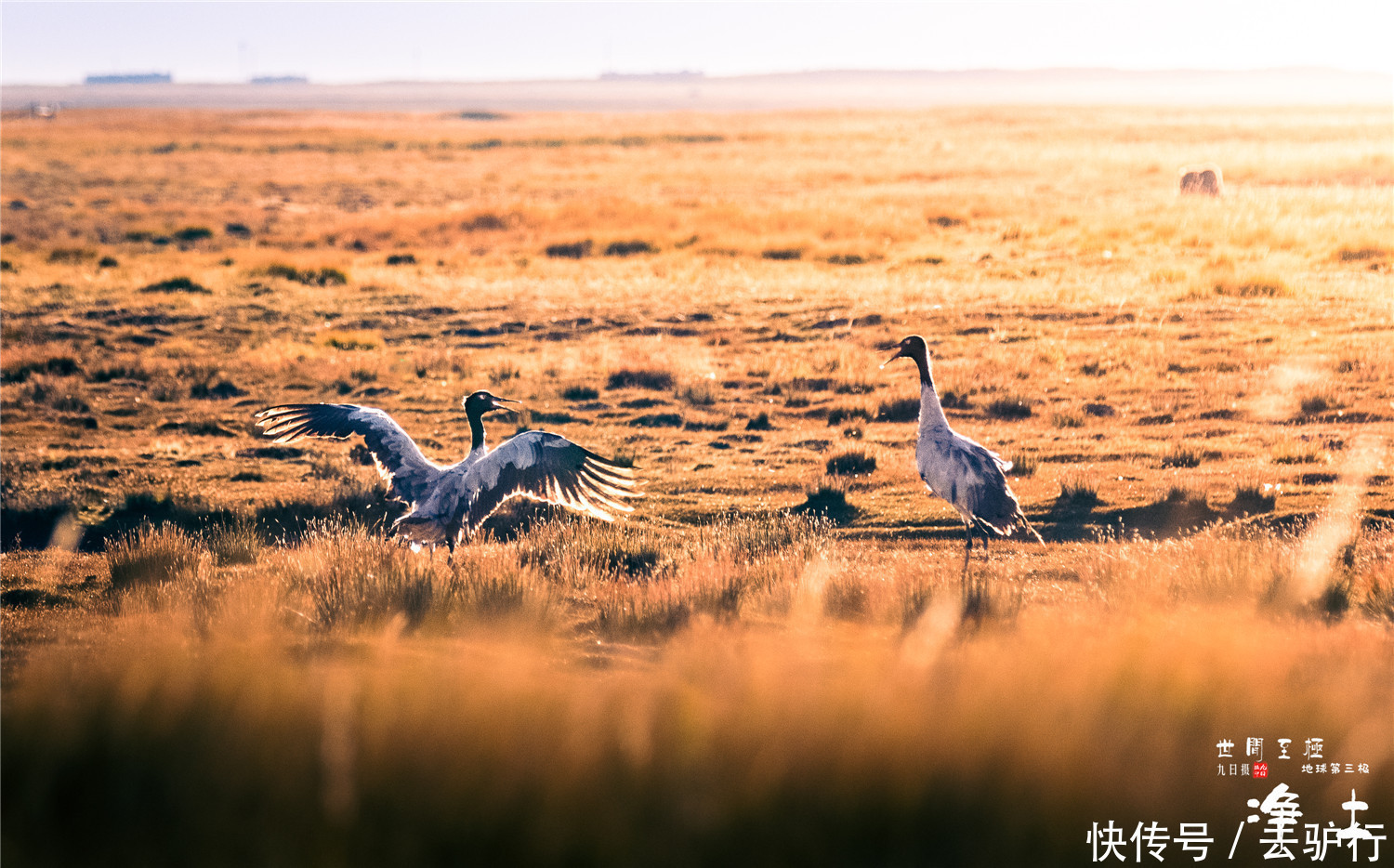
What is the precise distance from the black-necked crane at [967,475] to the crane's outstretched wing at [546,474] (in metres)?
2.72

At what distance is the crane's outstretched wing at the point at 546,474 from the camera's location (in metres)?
8.84

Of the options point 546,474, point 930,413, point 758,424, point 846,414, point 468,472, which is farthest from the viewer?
point 846,414

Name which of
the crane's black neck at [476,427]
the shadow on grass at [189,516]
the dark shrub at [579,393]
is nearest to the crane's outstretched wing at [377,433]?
the crane's black neck at [476,427]

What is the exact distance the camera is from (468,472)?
903 centimetres

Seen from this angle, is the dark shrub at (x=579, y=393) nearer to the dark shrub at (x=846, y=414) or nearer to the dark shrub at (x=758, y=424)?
the dark shrub at (x=758, y=424)

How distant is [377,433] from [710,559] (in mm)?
2977

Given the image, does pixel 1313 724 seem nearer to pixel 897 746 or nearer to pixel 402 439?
pixel 897 746

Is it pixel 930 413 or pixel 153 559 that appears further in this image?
pixel 930 413

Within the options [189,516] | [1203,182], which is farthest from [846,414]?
[1203,182]

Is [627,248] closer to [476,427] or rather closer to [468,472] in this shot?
[476,427]

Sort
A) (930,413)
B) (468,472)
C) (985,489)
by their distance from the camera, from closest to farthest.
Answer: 1. (468,472)
2. (985,489)
3. (930,413)

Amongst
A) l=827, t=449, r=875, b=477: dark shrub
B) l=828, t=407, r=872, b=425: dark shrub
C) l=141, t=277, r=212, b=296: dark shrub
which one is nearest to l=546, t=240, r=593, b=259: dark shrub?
l=141, t=277, r=212, b=296: dark shrub

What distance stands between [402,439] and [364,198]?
51.5m

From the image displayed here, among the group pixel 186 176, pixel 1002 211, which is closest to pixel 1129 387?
pixel 1002 211
